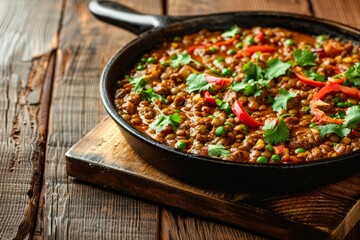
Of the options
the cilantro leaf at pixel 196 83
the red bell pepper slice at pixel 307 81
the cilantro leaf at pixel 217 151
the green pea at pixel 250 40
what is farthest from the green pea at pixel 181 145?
the green pea at pixel 250 40

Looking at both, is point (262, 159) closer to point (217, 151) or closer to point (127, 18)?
point (217, 151)

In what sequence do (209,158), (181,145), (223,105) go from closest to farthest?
(209,158) < (181,145) < (223,105)

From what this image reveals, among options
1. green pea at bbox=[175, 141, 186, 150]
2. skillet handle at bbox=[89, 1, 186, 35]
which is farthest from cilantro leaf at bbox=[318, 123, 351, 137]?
skillet handle at bbox=[89, 1, 186, 35]

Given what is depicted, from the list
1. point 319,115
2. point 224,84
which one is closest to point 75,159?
point 224,84

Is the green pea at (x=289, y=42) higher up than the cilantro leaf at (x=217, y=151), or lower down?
lower down

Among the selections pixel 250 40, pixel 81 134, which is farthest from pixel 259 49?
pixel 81 134

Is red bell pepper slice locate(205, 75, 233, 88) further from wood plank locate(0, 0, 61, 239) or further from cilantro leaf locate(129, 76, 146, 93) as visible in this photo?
wood plank locate(0, 0, 61, 239)

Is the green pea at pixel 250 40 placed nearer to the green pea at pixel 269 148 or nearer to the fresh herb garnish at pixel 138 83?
the fresh herb garnish at pixel 138 83
